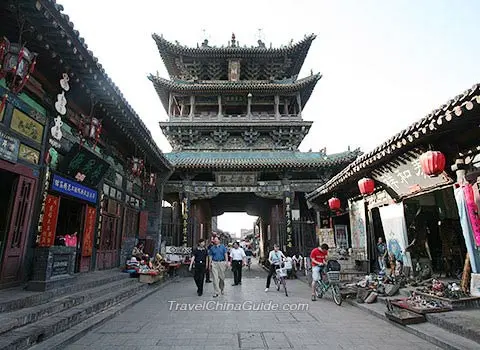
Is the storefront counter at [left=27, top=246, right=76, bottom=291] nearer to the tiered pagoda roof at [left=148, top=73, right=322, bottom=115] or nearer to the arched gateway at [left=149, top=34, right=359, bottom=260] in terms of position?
the arched gateway at [left=149, top=34, right=359, bottom=260]

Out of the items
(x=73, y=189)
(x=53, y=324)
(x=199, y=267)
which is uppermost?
(x=73, y=189)

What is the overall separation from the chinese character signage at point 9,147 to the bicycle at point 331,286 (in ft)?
23.6

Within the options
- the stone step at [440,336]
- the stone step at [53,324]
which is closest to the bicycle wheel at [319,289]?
the stone step at [440,336]

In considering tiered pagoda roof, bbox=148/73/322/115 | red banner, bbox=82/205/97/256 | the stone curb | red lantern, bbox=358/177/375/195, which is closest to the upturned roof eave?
red lantern, bbox=358/177/375/195

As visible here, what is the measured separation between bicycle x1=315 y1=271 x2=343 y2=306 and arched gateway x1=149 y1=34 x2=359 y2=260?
245 inches

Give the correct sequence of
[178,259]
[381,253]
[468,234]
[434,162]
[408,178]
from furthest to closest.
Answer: [178,259] < [381,253] < [408,178] < [434,162] < [468,234]

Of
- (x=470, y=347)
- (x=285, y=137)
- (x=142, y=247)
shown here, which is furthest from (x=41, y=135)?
(x=285, y=137)

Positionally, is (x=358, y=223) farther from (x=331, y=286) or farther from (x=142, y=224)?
(x=142, y=224)

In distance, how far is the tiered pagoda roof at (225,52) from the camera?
19.3 m

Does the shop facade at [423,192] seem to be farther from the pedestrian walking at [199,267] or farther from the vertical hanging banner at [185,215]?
the vertical hanging banner at [185,215]

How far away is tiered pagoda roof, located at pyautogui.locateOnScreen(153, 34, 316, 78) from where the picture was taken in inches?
761

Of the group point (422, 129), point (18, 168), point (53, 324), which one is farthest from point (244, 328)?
point (18, 168)

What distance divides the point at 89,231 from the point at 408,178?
8740 mm

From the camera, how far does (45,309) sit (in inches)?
178
